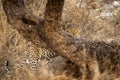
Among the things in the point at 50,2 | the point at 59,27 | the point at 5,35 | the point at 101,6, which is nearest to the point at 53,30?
the point at 59,27

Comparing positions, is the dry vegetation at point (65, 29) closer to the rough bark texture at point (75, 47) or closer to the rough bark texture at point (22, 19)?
the rough bark texture at point (75, 47)

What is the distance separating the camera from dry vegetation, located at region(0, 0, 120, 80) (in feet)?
10.8

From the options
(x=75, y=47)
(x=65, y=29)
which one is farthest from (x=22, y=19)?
(x=65, y=29)

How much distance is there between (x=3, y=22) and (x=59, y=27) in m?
1.12

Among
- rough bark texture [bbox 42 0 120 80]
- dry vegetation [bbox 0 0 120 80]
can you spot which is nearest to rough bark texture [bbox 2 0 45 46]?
rough bark texture [bbox 42 0 120 80]

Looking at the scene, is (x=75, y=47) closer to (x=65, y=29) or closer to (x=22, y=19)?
(x=22, y=19)

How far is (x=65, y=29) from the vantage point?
418cm

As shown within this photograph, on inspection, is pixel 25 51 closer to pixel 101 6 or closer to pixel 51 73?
pixel 51 73

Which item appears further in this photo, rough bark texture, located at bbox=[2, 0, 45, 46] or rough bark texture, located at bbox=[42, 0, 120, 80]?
rough bark texture, located at bbox=[2, 0, 45, 46]

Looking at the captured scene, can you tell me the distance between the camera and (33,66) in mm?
3492

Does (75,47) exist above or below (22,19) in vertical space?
below

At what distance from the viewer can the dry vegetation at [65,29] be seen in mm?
3286

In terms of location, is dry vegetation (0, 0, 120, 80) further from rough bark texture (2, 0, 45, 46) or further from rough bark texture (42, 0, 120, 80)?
rough bark texture (2, 0, 45, 46)

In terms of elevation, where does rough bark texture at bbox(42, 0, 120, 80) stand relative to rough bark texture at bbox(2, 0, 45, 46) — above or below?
below
